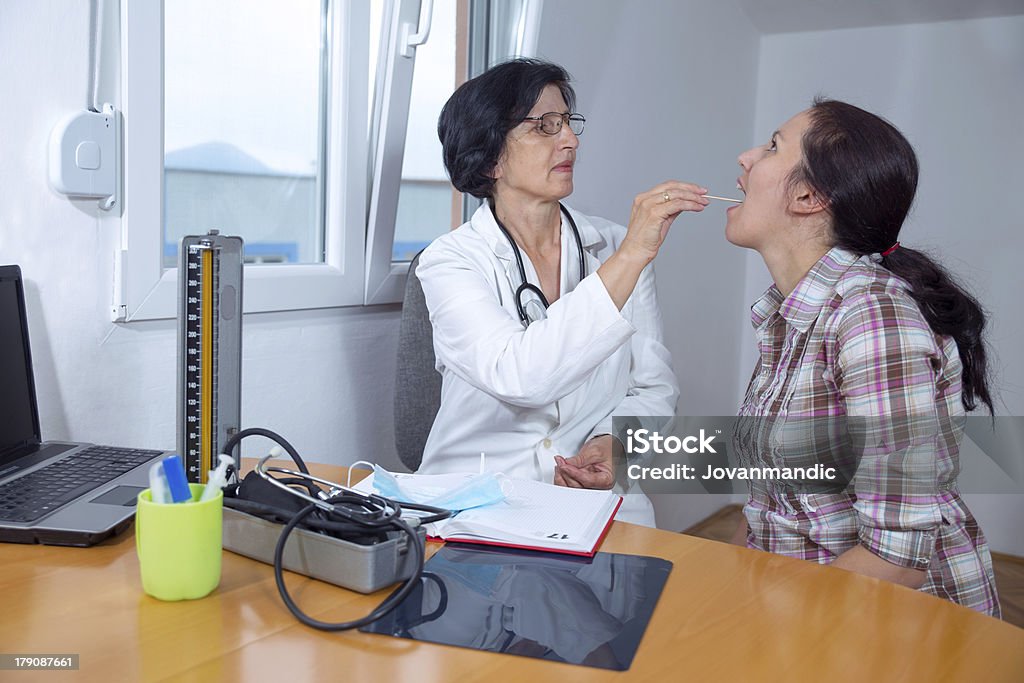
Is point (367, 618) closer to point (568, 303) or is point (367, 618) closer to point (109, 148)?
point (568, 303)

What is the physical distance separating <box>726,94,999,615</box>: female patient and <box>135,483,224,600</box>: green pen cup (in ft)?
2.73

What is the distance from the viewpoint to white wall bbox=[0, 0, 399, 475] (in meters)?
1.39

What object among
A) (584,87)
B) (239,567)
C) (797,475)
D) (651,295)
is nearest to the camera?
(239,567)

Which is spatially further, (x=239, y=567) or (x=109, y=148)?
(x=109, y=148)

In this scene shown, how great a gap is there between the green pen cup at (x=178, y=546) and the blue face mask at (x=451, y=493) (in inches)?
11.1

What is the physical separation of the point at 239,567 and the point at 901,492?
34.0 inches

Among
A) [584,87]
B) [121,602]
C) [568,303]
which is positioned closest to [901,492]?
[568,303]

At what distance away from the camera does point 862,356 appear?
4.14ft

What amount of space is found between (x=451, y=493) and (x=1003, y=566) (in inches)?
120

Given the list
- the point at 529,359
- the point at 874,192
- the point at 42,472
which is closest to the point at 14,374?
the point at 42,472

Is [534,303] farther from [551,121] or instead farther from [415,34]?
[415,34]

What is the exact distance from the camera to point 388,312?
2.24m

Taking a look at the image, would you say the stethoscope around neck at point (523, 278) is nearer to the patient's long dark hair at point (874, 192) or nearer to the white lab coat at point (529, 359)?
the white lab coat at point (529, 359)

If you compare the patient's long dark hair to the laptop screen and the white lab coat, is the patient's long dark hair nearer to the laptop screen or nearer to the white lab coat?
the white lab coat
